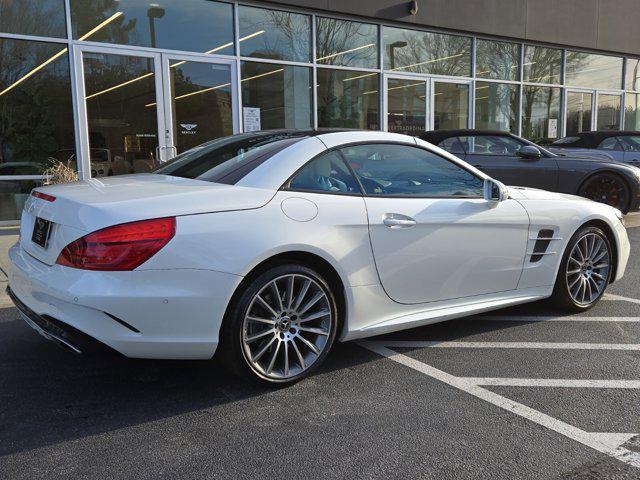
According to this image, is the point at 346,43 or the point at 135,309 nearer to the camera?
the point at 135,309

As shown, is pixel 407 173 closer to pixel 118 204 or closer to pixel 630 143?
pixel 118 204

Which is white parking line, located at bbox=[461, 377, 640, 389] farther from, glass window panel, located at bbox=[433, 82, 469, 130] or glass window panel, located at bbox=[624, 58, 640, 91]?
glass window panel, located at bbox=[624, 58, 640, 91]

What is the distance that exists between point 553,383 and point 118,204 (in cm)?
267

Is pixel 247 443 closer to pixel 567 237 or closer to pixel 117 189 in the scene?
pixel 117 189

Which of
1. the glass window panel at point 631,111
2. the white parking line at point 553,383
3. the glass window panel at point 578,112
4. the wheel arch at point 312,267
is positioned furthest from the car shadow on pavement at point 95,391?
the glass window panel at point 631,111

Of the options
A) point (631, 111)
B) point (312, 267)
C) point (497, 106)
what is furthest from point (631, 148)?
point (312, 267)

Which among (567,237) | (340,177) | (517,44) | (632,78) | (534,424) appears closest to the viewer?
(534,424)

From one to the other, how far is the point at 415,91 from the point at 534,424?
11.2 metres

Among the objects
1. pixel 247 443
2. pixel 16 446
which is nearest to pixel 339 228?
pixel 247 443

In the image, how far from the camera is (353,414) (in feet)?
9.84

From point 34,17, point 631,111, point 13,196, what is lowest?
point 13,196

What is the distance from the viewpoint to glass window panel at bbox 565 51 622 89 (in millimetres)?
15703

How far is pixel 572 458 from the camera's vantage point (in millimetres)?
2570

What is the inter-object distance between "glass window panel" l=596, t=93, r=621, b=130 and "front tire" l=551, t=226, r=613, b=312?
46.3 feet
